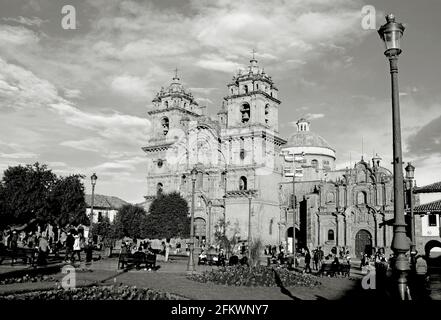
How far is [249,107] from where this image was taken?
188 ft

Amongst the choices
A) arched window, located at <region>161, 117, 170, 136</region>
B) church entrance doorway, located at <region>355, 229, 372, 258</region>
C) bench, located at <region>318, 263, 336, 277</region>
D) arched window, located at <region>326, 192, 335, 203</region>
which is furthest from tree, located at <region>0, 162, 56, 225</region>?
church entrance doorway, located at <region>355, 229, 372, 258</region>

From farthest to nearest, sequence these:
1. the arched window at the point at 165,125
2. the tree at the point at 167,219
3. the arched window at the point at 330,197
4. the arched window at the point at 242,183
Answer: the arched window at the point at 165,125 → the arched window at the point at 242,183 → the arched window at the point at 330,197 → the tree at the point at 167,219

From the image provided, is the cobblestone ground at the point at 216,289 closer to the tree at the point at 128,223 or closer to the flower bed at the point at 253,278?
the flower bed at the point at 253,278

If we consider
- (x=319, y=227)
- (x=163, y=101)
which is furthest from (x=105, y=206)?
(x=319, y=227)

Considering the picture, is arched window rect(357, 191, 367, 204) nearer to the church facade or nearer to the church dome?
the church facade

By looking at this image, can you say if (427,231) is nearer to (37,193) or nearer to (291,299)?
(291,299)

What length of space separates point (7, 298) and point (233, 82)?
50.5 m

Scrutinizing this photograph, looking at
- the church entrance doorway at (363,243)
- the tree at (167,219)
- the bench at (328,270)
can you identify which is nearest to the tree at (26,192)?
the tree at (167,219)

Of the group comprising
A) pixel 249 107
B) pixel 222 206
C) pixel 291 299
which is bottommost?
pixel 291 299

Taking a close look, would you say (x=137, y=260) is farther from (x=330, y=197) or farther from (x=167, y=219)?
(x=330, y=197)

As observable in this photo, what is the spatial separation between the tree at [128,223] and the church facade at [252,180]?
6.31 metres

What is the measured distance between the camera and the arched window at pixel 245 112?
57.6 m

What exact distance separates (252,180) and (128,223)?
1596cm
